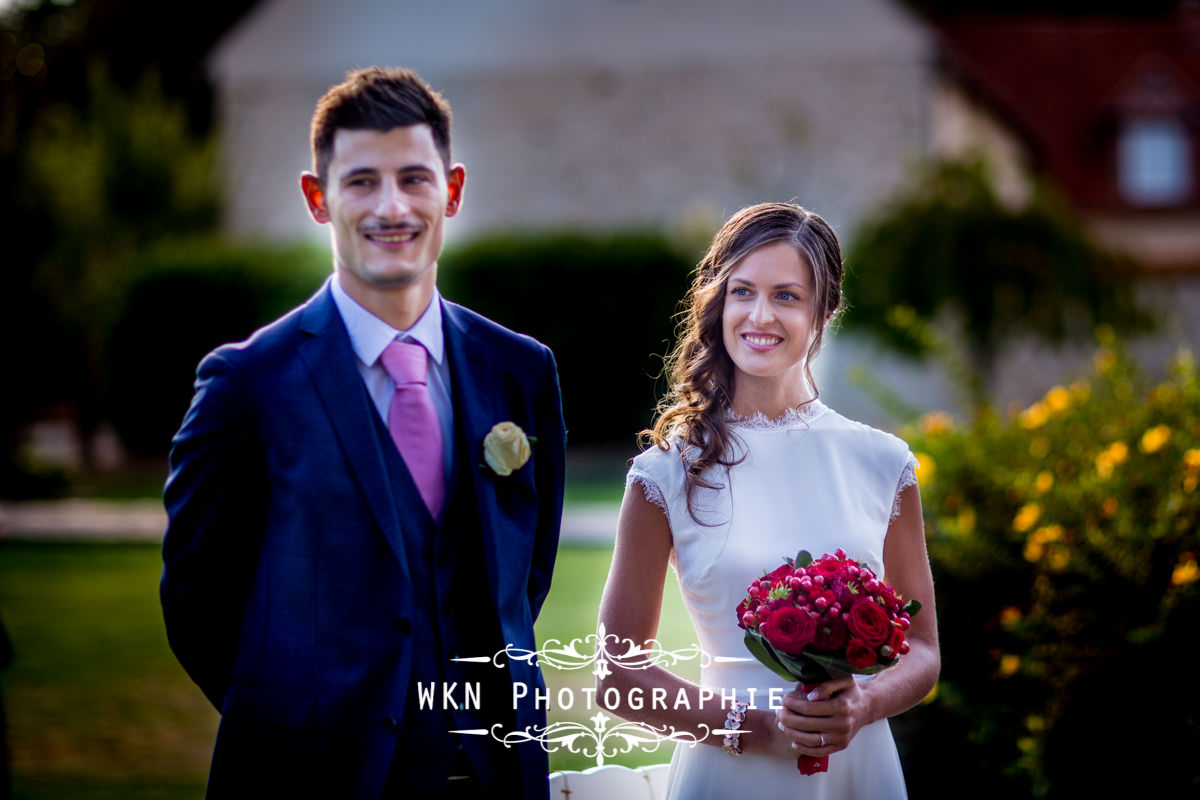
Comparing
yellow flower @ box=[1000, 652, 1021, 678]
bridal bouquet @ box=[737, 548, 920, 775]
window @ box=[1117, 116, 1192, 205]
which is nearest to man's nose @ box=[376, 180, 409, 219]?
bridal bouquet @ box=[737, 548, 920, 775]

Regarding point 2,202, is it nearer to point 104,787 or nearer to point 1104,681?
point 104,787

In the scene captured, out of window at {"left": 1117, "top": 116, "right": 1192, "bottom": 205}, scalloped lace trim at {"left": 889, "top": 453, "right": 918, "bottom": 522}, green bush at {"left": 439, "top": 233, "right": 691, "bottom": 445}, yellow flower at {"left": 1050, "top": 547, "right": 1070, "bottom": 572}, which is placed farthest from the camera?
window at {"left": 1117, "top": 116, "right": 1192, "bottom": 205}

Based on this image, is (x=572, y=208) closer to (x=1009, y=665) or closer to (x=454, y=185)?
(x=1009, y=665)

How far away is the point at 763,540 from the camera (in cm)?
260

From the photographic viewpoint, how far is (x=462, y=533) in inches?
99.4

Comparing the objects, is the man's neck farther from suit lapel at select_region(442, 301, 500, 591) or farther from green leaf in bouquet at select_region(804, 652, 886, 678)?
green leaf in bouquet at select_region(804, 652, 886, 678)

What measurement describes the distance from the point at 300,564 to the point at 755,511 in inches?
37.6

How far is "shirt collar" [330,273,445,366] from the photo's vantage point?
→ 2.53m

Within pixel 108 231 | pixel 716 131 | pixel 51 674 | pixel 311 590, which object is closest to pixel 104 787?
pixel 51 674

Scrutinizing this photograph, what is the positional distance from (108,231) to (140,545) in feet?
32.8

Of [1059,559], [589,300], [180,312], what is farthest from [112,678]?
[180,312]

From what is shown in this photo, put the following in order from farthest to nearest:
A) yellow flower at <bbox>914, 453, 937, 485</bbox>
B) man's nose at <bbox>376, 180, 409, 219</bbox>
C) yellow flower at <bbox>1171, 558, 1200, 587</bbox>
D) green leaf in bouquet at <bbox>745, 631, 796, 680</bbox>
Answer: yellow flower at <bbox>914, 453, 937, 485</bbox>, yellow flower at <bbox>1171, 558, 1200, 587</bbox>, man's nose at <bbox>376, 180, 409, 219</bbox>, green leaf in bouquet at <bbox>745, 631, 796, 680</bbox>

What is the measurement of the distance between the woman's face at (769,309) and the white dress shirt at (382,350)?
622 millimetres

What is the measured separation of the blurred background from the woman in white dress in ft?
10.9
